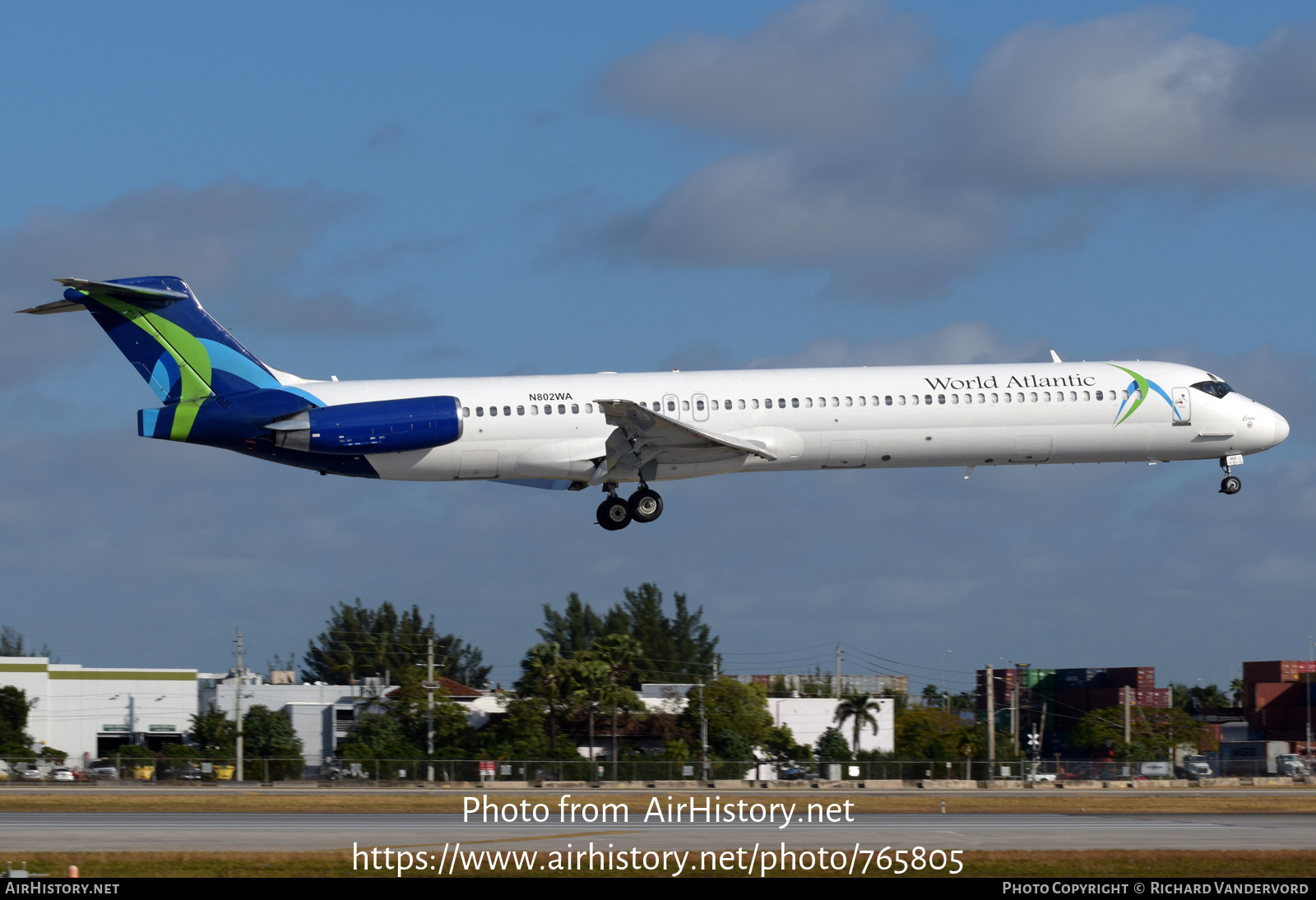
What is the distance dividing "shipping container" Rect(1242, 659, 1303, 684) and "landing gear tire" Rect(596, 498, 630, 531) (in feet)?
235

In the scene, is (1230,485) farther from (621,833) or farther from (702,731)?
(702,731)

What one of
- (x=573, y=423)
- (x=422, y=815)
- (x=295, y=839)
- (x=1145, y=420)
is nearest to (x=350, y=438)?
(x=573, y=423)

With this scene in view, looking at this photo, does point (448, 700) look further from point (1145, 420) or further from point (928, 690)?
point (928, 690)

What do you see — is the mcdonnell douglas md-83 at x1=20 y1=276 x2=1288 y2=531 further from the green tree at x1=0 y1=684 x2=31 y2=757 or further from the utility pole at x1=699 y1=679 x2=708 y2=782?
the green tree at x1=0 y1=684 x2=31 y2=757

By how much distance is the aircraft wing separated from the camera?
111 ft

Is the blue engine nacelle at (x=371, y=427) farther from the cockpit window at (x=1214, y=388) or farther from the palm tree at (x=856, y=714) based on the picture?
the palm tree at (x=856, y=714)

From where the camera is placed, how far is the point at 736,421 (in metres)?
35.9

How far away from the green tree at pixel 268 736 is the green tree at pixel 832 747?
2483 cm

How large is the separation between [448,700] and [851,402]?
43.9 meters

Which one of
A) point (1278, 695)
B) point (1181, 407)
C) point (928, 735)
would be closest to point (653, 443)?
point (1181, 407)

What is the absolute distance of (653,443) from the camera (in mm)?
35125

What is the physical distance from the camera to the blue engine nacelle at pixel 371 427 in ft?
113

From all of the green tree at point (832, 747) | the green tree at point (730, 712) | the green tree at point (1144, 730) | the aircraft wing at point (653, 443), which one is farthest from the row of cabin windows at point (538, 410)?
the green tree at point (1144, 730)

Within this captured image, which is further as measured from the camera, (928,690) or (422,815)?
(928,690)
